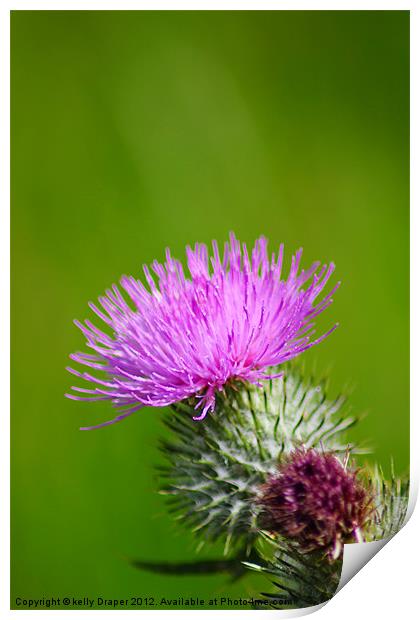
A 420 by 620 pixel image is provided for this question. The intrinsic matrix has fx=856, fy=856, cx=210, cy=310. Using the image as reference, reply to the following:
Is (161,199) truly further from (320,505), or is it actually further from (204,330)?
(320,505)

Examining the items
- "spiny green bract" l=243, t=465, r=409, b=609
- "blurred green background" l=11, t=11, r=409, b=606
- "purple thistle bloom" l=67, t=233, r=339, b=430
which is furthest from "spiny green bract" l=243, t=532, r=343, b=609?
"purple thistle bloom" l=67, t=233, r=339, b=430

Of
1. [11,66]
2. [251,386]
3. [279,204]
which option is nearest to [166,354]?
[251,386]

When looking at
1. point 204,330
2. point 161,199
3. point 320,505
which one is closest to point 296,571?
point 320,505

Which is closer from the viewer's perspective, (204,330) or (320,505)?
(320,505)

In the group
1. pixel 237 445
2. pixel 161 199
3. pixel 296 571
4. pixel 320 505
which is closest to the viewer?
pixel 320 505

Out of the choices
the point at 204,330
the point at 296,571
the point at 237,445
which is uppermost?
the point at 204,330

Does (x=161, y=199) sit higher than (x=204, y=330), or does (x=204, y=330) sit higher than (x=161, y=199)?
(x=161, y=199)
